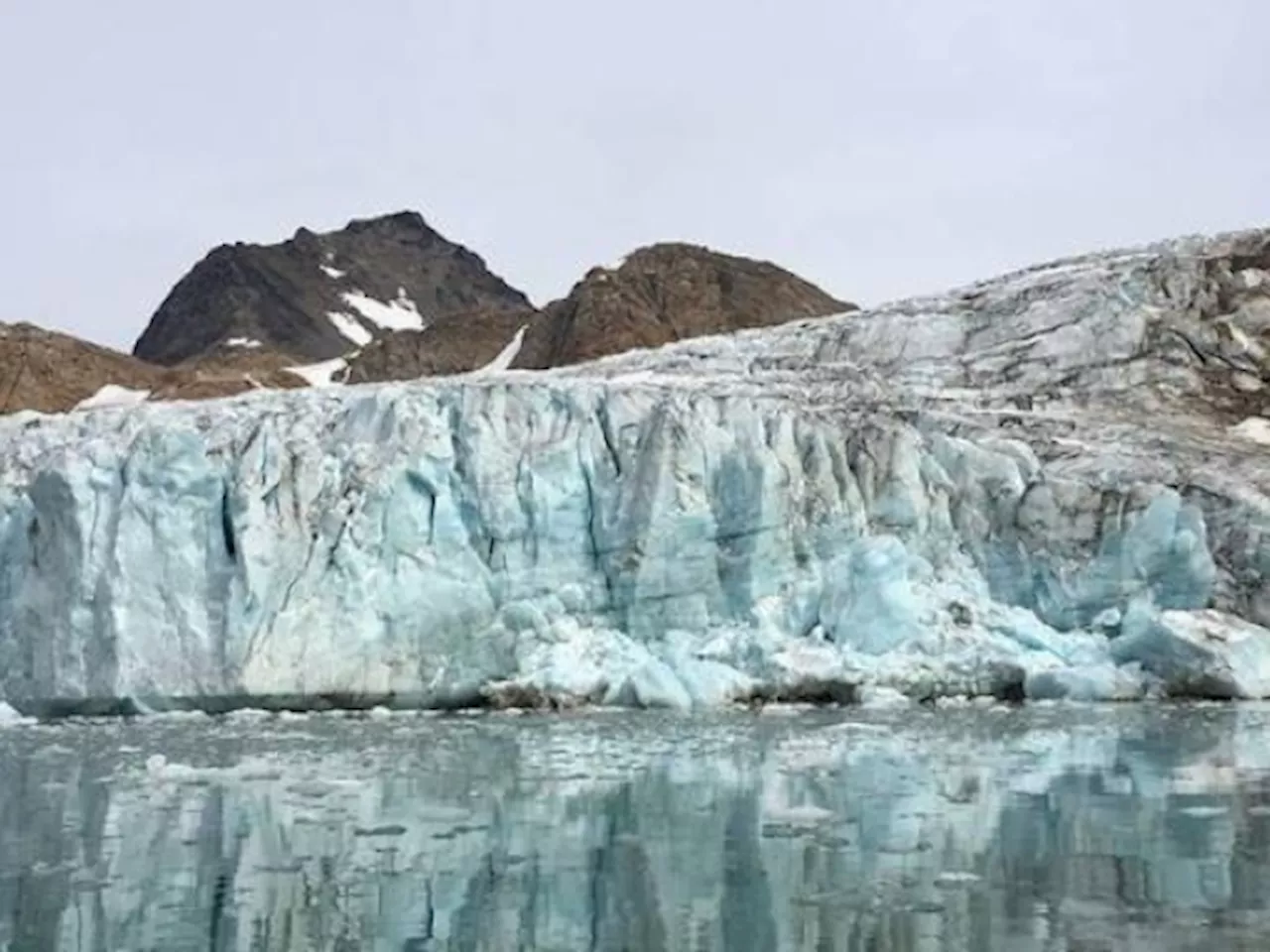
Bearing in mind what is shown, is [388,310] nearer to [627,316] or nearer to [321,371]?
[321,371]

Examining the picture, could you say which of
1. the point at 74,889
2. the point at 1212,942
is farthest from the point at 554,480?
the point at 1212,942

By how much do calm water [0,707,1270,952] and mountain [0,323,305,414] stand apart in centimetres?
4200

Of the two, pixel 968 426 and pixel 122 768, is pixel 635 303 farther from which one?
pixel 122 768

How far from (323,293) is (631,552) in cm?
7268

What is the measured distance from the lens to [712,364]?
76.5 feet

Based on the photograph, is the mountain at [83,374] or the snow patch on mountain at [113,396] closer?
the snow patch on mountain at [113,396]

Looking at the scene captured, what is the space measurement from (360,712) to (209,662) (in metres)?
1.93

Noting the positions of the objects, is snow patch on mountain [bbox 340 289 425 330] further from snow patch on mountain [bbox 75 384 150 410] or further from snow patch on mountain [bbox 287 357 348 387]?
snow patch on mountain [bbox 75 384 150 410]

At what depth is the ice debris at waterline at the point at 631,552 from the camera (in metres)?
16.8

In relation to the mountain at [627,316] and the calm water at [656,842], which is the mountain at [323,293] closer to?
the mountain at [627,316]

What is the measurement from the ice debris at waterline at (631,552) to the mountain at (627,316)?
31.0 m

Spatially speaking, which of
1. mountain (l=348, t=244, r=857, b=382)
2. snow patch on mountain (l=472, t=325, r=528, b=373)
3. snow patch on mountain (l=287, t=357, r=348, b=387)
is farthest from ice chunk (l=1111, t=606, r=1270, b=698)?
snow patch on mountain (l=287, t=357, r=348, b=387)

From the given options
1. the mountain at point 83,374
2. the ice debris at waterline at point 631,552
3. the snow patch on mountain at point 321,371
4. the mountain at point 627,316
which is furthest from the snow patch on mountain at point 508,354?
the ice debris at waterline at point 631,552

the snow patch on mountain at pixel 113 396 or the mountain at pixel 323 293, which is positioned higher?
the mountain at pixel 323 293
